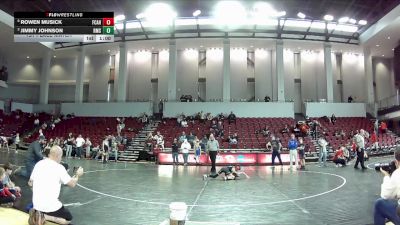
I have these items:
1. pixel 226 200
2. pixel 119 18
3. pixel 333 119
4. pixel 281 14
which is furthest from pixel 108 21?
pixel 333 119

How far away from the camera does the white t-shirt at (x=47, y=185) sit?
4516 millimetres

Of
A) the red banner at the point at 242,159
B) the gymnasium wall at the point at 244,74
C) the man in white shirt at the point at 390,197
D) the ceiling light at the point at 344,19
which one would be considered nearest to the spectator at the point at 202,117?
the gymnasium wall at the point at 244,74

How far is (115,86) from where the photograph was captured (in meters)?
35.8

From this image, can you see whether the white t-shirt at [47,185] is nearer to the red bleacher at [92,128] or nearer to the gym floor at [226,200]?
the gym floor at [226,200]

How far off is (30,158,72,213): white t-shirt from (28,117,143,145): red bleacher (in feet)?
69.8

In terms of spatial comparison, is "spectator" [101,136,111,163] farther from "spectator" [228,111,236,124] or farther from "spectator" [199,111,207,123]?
"spectator" [228,111,236,124]

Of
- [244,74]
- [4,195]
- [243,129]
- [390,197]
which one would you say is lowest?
[4,195]

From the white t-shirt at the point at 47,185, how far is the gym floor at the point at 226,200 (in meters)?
1.34

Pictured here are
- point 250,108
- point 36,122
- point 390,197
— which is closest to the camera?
point 390,197

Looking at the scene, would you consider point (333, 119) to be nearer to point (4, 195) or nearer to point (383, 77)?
point (383, 77)

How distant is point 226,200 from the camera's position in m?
7.92

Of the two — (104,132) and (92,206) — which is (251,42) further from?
(92,206)
